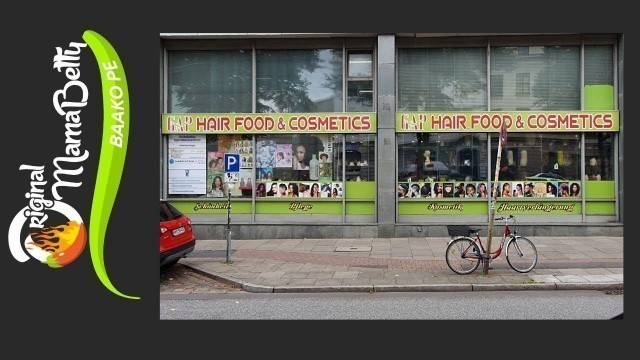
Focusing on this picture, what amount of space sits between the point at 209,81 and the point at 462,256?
1002 centimetres

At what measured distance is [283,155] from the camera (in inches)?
643

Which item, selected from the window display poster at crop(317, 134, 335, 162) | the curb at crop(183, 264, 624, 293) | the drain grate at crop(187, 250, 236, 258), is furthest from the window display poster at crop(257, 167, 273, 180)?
the curb at crop(183, 264, 624, 293)

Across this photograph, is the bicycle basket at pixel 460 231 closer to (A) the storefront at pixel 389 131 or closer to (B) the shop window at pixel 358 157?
(A) the storefront at pixel 389 131

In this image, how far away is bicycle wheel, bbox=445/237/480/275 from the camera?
10.2 meters

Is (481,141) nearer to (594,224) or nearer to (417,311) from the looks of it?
(594,224)

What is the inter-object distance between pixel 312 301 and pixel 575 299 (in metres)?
4.21

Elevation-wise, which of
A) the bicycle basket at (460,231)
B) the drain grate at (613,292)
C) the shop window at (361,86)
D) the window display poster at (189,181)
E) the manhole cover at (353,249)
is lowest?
the drain grate at (613,292)

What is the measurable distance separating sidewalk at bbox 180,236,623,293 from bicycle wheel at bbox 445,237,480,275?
167 millimetres

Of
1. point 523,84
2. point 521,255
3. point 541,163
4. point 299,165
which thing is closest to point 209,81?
point 299,165

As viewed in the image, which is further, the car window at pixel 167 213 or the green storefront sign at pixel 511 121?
the green storefront sign at pixel 511 121

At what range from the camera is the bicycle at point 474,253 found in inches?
401

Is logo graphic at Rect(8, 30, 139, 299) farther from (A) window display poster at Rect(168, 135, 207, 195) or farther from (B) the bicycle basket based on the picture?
(A) window display poster at Rect(168, 135, 207, 195)

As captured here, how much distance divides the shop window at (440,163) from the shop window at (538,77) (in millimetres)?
1527

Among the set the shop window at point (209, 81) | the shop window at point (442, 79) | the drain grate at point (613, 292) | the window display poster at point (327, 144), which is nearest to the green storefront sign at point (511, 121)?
the shop window at point (442, 79)
